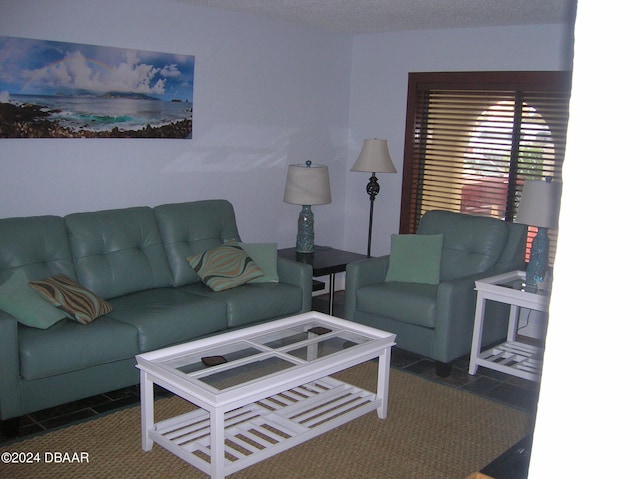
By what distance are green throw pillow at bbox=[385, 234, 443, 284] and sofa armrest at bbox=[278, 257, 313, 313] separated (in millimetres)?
593

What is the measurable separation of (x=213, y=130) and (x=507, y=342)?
264cm

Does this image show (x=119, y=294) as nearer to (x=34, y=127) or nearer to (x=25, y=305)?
(x=25, y=305)

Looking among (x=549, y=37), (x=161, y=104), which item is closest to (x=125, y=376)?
(x=161, y=104)

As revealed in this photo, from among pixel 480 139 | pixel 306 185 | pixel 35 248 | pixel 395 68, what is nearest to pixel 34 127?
pixel 35 248

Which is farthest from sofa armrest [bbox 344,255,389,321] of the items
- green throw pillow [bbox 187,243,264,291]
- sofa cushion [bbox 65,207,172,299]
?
sofa cushion [bbox 65,207,172,299]

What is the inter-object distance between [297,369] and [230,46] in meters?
2.97

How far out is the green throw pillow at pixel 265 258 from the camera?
14.9 feet

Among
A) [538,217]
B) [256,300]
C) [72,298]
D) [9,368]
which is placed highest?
[538,217]

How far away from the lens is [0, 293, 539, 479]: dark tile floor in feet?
10.8

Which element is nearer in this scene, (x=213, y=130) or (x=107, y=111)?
(x=107, y=111)

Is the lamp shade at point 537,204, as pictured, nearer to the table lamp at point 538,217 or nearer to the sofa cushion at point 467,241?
the table lamp at point 538,217

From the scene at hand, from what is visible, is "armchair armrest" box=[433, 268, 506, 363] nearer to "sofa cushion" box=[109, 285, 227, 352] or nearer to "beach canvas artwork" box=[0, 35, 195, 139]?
"sofa cushion" box=[109, 285, 227, 352]

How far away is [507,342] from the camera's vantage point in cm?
457

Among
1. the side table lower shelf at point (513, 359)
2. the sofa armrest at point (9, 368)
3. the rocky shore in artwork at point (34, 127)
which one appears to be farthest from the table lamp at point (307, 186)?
the sofa armrest at point (9, 368)
